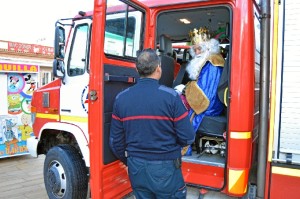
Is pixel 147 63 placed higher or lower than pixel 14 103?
higher

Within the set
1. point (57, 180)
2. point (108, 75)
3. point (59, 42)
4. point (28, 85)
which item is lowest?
point (57, 180)

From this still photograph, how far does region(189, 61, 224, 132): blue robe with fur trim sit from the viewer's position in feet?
9.91

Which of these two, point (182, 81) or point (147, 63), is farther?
point (182, 81)

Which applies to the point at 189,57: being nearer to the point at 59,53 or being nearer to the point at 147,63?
the point at 59,53

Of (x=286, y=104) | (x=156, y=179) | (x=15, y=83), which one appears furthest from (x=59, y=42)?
(x=15, y=83)

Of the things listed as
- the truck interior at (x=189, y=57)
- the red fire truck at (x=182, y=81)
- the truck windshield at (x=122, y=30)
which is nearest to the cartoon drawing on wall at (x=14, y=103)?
the red fire truck at (x=182, y=81)

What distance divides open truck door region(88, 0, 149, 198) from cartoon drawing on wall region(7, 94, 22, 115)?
436cm

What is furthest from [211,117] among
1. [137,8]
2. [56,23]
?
[56,23]

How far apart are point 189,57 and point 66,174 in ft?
7.28

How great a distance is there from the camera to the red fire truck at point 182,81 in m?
2.19

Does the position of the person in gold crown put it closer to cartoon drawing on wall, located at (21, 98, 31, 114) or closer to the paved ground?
the paved ground

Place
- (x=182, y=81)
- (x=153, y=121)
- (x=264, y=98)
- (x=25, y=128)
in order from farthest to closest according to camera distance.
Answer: (x=25, y=128)
(x=182, y=81)
(x=264, y=98)
(x=153, y=121)

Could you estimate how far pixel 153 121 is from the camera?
204 centimetres

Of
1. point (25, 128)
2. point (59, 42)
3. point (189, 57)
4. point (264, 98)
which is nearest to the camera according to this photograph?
point (264, 98)
